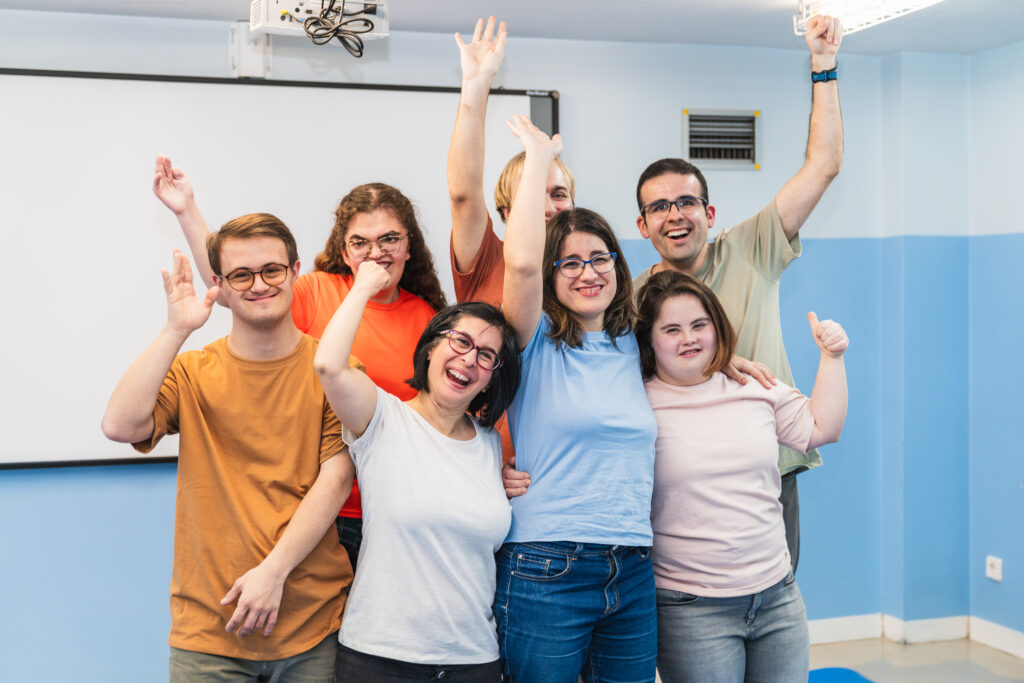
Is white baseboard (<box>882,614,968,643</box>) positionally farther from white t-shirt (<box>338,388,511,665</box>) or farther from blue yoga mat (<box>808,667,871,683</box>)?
white t-shirt (<box>338,388,511,665</box>)

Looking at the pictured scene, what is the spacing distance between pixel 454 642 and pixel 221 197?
217 centimetres

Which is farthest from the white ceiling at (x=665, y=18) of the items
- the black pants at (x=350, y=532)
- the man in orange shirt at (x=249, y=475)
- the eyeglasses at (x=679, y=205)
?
the black pants at (x=350, y=532)

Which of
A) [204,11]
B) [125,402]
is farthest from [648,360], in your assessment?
[204,11]

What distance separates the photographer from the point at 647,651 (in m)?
1.76

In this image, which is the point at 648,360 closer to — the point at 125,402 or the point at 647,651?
the point at 647,651

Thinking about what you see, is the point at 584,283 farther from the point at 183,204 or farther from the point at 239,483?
the point at 183,204

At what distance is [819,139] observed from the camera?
2.21 metres

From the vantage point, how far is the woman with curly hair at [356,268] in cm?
195

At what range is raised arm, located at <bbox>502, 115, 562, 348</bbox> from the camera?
1.69 m

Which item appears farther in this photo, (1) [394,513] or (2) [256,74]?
(2) [256,74]

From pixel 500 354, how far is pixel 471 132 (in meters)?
0.50

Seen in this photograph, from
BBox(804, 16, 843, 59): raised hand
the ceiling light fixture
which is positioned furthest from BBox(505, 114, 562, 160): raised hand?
the ceiling light fixture

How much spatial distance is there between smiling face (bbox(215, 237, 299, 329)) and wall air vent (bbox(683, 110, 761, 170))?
2.42 metres

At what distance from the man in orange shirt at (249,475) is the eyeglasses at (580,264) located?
22.8 inches
